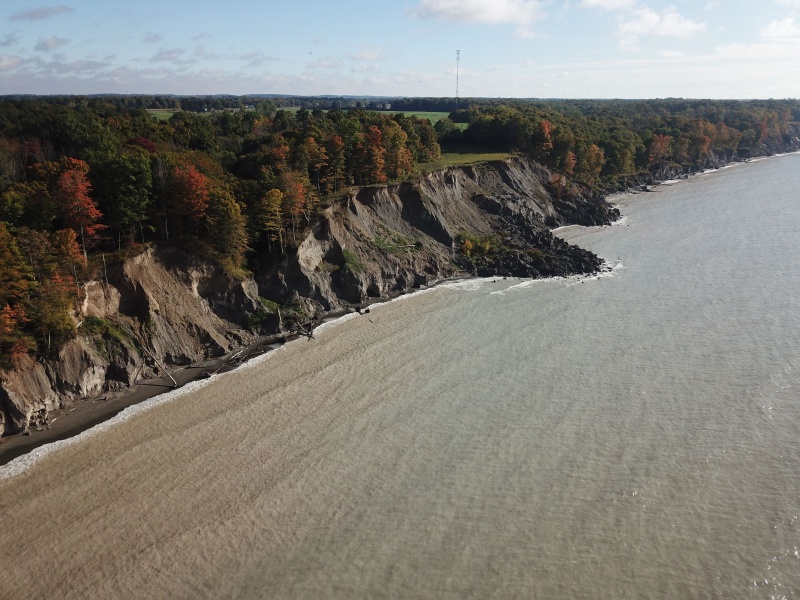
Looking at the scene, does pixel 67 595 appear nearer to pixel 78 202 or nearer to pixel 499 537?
pixel 499 537

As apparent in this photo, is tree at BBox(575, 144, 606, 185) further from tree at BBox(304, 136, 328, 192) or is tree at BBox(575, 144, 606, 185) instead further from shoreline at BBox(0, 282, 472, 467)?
shoreline at BBox(0, 282, 472, 467)

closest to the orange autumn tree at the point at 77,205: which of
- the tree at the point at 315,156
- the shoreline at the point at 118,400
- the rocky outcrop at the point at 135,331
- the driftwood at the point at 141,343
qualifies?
the rocky outcrop at the point at 135,331

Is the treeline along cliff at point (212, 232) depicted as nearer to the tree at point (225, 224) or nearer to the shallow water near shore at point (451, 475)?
the tree at point (225, 224)

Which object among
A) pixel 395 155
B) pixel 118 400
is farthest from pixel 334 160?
pixel 118 400

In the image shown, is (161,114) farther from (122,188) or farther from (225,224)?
(122,188)

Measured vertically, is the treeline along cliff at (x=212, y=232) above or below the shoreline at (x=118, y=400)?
above
